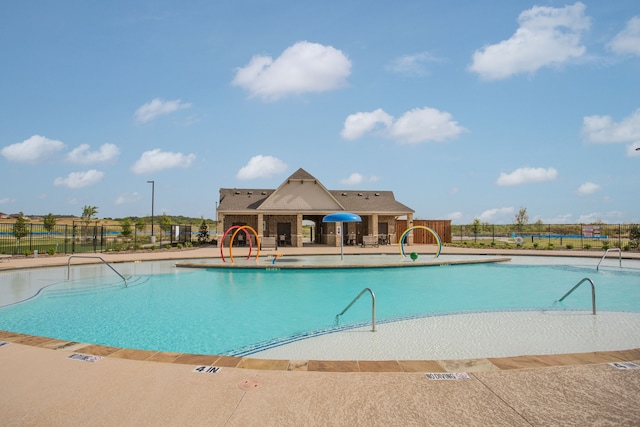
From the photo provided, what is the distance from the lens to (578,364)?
434 cm

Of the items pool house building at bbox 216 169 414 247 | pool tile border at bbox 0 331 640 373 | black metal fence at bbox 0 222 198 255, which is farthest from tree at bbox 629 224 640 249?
black metal fence at bbox 0 222 198 255

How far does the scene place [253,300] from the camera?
36.5ft

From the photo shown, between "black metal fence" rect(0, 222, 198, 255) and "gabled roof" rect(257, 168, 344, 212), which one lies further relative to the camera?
"gabled roof" rect(257, 168, 344, 212)

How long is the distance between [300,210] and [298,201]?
84 cm

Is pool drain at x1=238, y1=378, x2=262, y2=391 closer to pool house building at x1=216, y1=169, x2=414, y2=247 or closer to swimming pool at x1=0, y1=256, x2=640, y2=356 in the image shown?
swimming pool at x1=0, y1=256, x2=640, y2=356

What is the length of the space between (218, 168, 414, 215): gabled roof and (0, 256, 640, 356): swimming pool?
13468mm

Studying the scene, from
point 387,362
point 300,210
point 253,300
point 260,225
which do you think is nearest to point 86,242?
point 260,225

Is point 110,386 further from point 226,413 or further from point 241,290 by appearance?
point 241,290

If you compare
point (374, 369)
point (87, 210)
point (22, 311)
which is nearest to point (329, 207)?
point (22, 311)

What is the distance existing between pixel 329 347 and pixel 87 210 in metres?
53.8

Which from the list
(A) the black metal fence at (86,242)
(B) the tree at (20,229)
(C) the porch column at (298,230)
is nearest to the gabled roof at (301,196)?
(C) the porch column at (298,230)

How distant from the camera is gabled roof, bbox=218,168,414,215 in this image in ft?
101

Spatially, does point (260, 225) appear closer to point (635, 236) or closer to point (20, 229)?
point (20, 229)

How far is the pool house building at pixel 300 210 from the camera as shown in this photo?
30672 mm
